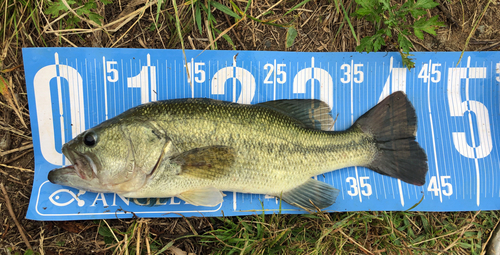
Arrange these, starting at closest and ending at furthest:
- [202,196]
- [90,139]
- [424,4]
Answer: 1. [90,139]
2. [202,196]
3. [424,4]

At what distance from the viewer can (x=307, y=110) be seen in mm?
2580

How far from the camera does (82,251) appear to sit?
2.60 metres

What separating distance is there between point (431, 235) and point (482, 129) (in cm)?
124

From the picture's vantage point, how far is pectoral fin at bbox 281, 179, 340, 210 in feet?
8.36

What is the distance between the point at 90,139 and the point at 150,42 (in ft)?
3.94

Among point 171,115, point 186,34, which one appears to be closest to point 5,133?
point 171,115

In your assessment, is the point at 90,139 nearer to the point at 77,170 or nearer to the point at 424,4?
the point at 77,170

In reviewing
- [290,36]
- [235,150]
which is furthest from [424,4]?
[235,150]

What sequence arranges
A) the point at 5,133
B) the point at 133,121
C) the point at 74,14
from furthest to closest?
the point at 5,133
the point at 74,14
the point at 133,121

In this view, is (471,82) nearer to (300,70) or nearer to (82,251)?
(300,70)

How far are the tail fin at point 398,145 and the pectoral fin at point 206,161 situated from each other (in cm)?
136

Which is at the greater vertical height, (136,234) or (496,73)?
(496,73)

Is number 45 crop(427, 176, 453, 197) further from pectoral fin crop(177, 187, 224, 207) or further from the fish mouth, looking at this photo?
the fish mouth

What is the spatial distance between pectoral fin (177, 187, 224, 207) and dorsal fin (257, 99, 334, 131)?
0.92m
